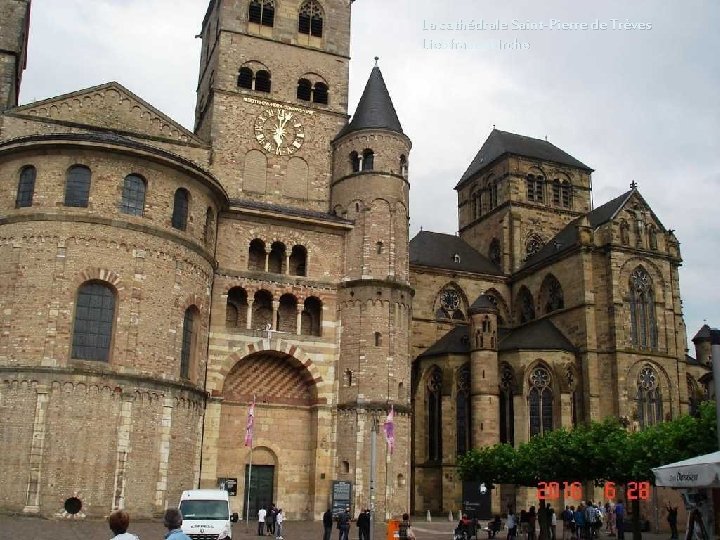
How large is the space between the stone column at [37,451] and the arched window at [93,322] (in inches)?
87.1

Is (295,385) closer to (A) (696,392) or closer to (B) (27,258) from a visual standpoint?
(B) (27,258)

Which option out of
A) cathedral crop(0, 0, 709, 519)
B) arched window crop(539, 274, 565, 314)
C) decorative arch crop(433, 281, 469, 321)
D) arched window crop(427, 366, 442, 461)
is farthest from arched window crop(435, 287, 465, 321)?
arched window crop(427, 366, 442, 461)

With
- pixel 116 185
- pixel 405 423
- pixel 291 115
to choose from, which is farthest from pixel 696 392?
pixel 116 185

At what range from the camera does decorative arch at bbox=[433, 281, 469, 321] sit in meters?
56.7

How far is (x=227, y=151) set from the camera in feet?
148

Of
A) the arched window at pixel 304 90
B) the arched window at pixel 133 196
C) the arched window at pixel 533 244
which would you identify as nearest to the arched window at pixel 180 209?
the arched window at pixel 133 196

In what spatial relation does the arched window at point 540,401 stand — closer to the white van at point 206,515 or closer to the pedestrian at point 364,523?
the pedestrian at point 364,523

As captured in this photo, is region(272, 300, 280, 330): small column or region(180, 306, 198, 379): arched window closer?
region(180, 306, 198, 379): arched window

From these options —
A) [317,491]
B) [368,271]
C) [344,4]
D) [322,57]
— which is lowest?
[317,491]

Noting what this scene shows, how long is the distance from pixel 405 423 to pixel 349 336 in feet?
17.2

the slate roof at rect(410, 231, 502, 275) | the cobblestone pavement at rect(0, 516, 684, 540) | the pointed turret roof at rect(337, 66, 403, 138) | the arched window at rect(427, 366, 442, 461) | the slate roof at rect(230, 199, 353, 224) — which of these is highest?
the pointed turret roof at rect(337, 66, 403, 138)

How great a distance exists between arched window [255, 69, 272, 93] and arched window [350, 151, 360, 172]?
7.04 metres

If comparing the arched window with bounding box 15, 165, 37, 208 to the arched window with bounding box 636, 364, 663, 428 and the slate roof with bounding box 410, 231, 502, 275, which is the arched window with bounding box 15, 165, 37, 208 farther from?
the arched window with bounding box 636, 364, 663, 428

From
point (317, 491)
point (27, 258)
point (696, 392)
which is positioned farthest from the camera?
point (696, 392)
